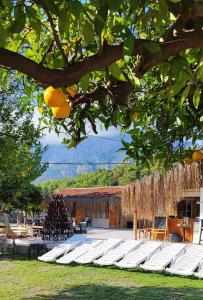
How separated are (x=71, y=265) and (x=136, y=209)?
454cm

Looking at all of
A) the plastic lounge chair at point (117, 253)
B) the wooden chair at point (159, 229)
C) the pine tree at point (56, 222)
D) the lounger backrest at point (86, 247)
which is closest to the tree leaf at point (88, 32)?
the plastic lounge chair at point (117, 253)

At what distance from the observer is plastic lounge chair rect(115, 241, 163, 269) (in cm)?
920

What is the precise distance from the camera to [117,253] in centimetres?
1007

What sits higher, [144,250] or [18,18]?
[18,18]

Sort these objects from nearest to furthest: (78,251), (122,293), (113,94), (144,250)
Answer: (113,94) → (122,293) → (144,250) → (78,251)

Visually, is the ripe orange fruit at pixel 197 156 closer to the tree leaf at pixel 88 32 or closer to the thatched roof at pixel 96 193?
the tree leaf at pixel 88 32

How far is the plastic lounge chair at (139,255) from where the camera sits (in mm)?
9200

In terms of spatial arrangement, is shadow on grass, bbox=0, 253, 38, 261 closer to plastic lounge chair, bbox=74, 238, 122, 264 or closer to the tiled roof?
plastic lounge chair, bbox=74, 238, 122, 264

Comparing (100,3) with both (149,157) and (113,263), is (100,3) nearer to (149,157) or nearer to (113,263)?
(149,157)

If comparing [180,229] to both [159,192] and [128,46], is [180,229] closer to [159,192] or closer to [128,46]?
[159,192]

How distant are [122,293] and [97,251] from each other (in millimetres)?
2754

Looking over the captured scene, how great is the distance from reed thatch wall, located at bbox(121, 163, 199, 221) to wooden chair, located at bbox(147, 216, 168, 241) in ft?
2.55

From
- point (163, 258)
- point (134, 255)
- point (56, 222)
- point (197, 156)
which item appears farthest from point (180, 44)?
point (56, 222)

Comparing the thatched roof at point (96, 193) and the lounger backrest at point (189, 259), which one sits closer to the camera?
the lounger backrest at point (189, 259)
